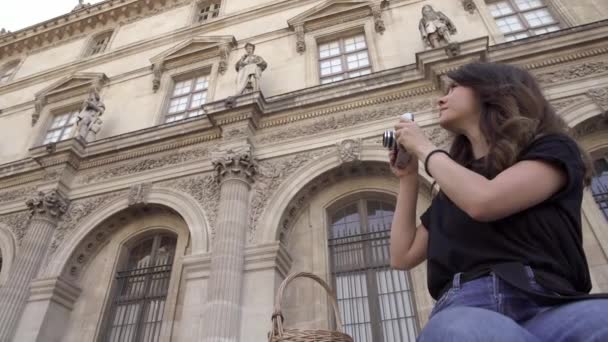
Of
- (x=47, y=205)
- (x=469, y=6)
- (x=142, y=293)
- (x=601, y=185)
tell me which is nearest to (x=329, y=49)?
(x=469, y=6)

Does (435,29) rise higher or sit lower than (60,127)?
lower

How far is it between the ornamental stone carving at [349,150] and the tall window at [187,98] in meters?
5.19

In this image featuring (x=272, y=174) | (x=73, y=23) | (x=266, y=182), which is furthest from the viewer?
(x=73, y=23)

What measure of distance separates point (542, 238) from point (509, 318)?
382 millimetres

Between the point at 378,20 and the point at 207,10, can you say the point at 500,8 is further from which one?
the point at 207,10

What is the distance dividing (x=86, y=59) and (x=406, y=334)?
15.2 metres

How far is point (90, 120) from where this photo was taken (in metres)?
11.4

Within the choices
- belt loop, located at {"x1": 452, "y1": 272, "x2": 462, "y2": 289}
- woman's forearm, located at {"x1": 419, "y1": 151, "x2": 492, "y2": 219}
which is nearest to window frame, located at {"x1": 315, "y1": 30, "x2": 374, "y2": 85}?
woman's forearm, located at {"x1": 419, "y1": 151, "x2": 492, "y2": 219}

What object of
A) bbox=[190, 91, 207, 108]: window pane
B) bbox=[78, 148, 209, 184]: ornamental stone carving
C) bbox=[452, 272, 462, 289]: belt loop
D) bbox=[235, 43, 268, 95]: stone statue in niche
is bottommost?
bbox=[452, 272, 462, 289]: belt loop

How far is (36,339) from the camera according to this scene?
305 inches

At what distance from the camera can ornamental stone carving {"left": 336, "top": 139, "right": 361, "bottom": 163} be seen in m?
8.18

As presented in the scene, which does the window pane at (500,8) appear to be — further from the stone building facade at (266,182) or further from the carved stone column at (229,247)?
the carved stone column at (229,247)

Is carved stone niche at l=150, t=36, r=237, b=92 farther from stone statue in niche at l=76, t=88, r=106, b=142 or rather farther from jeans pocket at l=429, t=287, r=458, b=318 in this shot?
jeans pocket at l=429, t=287, r=458, b=318

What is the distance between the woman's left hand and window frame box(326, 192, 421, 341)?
18.9ft
